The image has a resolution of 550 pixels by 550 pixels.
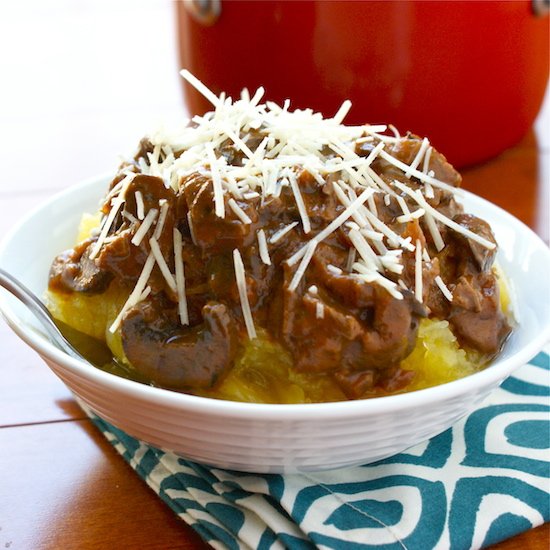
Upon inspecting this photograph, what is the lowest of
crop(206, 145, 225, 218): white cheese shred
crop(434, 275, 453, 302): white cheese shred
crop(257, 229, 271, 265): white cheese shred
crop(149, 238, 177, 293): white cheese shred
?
crop(434, 275, 453, 302): white cheese shred

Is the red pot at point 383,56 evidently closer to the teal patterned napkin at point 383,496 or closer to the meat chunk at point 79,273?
→ the meat chunk at point 79,273

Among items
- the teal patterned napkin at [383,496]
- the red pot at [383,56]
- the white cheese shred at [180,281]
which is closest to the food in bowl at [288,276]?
the white cheese shred at [180,281]

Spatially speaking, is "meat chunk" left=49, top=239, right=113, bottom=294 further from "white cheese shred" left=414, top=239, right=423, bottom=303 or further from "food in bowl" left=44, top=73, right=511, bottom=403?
"white cheese shred" left=414, top=239, right=423, bottom=303

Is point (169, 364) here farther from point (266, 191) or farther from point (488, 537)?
point (488, 537)

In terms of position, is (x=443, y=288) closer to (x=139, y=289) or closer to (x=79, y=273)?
(x=139, y=289)

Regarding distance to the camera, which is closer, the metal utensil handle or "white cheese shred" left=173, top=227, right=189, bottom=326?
"white cheese shred" left=173, top=227, right=189, bottom=326

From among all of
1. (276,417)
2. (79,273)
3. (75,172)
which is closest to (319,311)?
(276,417)

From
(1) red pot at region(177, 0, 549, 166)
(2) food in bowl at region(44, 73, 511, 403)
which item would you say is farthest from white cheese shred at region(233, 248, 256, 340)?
(1) red pot at region(177, 0, 549, 166)

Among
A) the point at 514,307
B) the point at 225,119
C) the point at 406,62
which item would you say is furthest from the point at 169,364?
the point at 406,62
